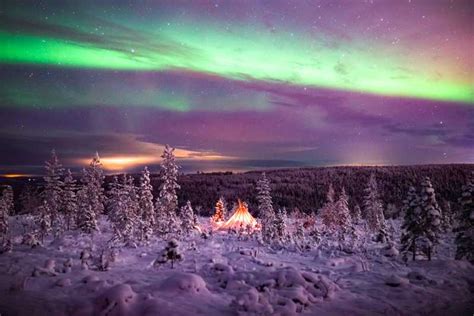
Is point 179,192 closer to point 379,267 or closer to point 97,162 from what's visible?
point 97,162

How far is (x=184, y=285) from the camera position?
1153 centimetres

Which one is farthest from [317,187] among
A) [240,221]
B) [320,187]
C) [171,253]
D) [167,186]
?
[171,253]

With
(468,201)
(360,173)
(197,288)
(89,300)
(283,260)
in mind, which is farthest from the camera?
(360,173)

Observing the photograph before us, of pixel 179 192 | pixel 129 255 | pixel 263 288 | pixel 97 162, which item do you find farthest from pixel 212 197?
pixel 263 288

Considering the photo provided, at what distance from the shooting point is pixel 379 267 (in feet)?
61.7

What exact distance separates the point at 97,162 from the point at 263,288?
121 feet

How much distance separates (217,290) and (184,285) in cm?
160

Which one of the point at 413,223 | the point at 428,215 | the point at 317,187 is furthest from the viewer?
the point at 317,187

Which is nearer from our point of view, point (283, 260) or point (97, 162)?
point (283, 260)

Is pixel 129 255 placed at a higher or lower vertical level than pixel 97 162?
lower

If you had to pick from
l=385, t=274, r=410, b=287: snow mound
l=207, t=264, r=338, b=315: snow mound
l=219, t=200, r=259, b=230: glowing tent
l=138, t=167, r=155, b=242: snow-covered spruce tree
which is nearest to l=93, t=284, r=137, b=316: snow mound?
l=207, t=264, r=338, b=315: snow mound

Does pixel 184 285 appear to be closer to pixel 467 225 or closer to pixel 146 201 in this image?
pixel 467 225

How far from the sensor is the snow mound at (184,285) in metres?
11.4

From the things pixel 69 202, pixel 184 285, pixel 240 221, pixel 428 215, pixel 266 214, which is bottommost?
pixel 240 221
